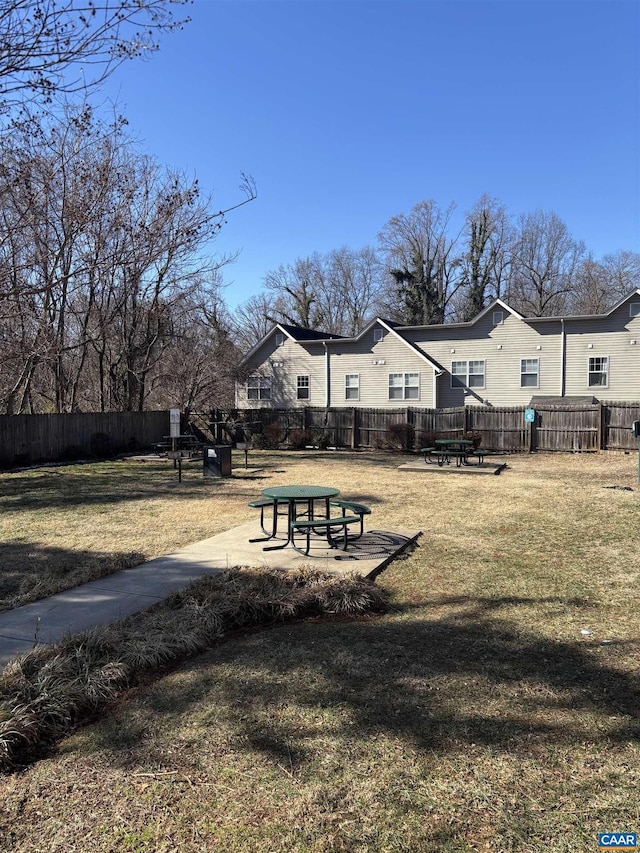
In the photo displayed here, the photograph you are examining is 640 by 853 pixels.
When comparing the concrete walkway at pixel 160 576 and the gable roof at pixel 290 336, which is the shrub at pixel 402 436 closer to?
the gable roof at pixel 290 336

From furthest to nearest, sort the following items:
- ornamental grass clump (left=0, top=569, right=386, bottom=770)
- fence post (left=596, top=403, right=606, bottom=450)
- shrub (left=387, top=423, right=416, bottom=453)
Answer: shrub (left=387, top=423, right=416, bottom=453) < fence post (left=596, top=403, right=606, bottom=450) < ornamental grass clump (left=0, top=569, right=386, bottom=770)

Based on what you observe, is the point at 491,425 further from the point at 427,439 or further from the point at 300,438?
the point at 300,438

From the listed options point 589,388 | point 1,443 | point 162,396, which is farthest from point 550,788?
point 162,396

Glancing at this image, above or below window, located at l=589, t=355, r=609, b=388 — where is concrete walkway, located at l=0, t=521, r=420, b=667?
below

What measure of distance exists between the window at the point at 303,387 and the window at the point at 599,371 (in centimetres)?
1208

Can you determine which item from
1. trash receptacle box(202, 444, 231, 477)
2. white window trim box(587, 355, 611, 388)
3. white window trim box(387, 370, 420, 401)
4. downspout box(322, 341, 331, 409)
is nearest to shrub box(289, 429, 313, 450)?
downspout box(322, 341, 331, 409)

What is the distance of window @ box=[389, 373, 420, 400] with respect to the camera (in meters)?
25.1

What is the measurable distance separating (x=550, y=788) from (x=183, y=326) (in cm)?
2501

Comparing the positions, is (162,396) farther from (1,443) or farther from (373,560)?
(373,560)

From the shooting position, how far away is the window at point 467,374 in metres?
24.8

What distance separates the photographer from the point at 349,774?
274 cm

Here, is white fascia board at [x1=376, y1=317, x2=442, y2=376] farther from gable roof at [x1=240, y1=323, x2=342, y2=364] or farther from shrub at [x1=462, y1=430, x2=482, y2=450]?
shrub at [x1=462, y1=430, x2=482, y2=450]

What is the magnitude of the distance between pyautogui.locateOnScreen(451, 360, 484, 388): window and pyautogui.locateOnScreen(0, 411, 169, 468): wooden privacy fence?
12560 mm

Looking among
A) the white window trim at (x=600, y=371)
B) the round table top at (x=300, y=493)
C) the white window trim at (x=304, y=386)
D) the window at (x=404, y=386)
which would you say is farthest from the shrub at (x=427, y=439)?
the round table top at (x=300, y=493)
